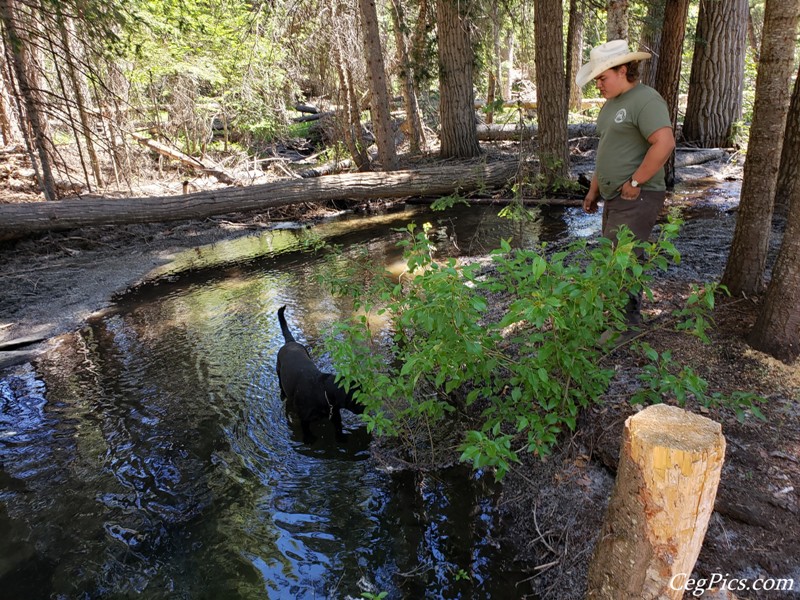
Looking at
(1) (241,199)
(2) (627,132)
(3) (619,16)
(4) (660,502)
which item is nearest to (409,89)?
(1) (241,199)

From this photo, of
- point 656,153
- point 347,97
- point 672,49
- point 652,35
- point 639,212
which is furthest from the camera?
point 347,97

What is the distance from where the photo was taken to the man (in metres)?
3.54

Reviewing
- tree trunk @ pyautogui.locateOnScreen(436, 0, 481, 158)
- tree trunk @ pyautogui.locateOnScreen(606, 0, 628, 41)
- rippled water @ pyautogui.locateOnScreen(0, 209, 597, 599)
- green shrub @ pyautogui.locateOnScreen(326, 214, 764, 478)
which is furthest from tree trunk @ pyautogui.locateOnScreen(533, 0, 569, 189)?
green shrub @ pyautogui.locateOnScreen(326, 214, 764, 478)

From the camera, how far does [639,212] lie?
388 centimetres

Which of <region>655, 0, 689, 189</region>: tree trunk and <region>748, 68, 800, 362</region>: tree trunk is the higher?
<region>655, 0, 689, 189</region>: tree trunk

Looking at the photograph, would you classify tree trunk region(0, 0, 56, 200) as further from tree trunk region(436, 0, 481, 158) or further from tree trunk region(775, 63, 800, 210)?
tree trunk region(775, 63, 800, 210)

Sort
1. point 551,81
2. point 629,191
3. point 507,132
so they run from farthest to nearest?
point 507,132 < point 551,81 < point 629,191

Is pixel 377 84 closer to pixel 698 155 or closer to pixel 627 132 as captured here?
pixel 698 155

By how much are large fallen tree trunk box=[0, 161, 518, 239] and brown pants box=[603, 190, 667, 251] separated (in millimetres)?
4600

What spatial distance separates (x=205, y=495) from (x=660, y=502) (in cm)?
312

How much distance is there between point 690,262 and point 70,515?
6097 mm

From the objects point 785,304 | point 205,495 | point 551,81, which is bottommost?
point 205,495

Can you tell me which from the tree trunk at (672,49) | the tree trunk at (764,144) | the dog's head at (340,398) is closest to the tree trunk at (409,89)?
the tree trunk at (672,49)

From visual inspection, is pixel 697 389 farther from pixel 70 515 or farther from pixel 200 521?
pixel 70 515
